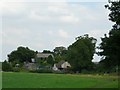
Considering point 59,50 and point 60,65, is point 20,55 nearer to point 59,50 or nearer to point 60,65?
point 59,50

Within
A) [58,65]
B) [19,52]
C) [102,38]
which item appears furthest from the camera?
[19,52]

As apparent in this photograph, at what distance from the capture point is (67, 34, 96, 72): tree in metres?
124

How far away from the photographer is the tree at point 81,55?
405ft

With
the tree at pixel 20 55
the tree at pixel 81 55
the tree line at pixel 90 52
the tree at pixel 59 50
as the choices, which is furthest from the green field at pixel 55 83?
the tree at pixel 59 50

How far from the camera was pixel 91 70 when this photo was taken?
406ft

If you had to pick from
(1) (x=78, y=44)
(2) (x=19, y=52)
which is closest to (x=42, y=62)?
(2) (x=19, y=52)

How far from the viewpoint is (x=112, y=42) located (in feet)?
105

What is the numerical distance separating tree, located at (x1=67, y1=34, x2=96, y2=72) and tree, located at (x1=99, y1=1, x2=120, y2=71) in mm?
88049

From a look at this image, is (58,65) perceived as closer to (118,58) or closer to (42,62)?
(42,62)

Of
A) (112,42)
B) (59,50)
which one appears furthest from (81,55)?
(112,42)

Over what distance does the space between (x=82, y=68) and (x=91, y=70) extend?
3762 millimetres

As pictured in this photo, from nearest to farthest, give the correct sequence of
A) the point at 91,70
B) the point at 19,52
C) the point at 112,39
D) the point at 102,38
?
the point at 112,39
the point at 102,38
the point at 91,70
the point at 19,52

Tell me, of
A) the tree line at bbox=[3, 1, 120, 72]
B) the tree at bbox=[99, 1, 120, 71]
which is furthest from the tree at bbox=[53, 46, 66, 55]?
the tree at bbox=[99, 1, 120, 71]

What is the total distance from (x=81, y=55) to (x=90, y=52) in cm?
413
